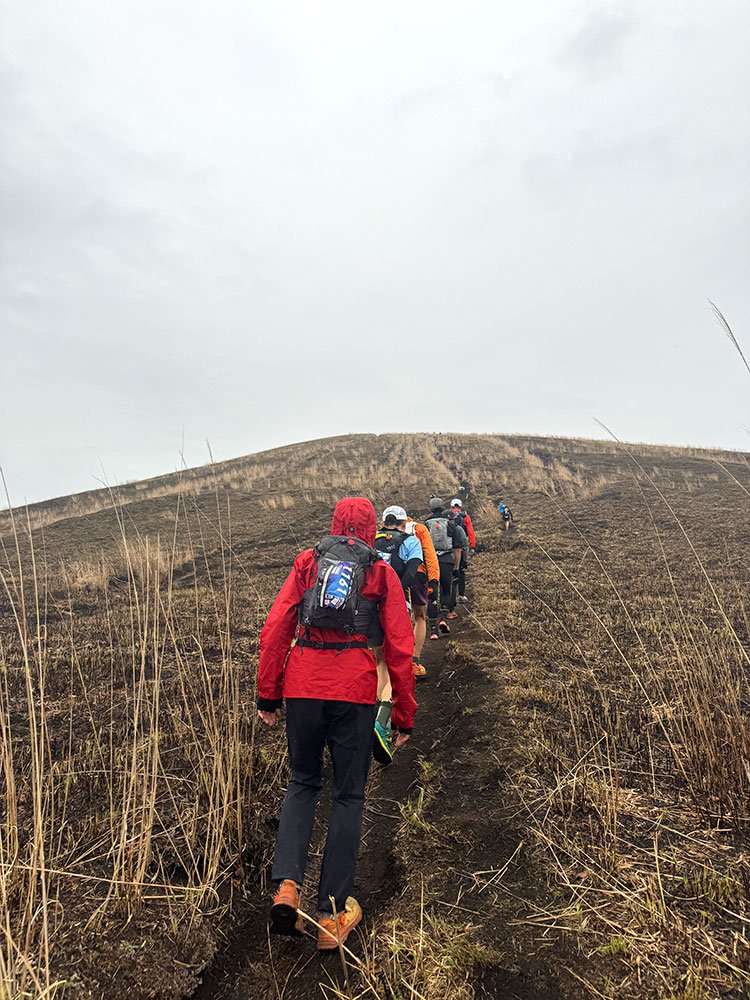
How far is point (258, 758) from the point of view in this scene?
4207mm

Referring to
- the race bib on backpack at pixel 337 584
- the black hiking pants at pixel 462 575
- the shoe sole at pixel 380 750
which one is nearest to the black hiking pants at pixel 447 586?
the black hiking pants at pixel 462 575

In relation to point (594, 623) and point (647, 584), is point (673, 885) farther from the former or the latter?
point (647, 584)

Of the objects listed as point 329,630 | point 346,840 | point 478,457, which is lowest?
point 346,840

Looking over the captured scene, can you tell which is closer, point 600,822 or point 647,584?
point 600,822

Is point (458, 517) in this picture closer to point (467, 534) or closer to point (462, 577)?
point (467, 534)

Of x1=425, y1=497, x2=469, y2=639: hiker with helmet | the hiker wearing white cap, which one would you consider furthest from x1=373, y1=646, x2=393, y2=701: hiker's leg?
x1=425, y1=497, x2=469, y2=639: hiker with helmet

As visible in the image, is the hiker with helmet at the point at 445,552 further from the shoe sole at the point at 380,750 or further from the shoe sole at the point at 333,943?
the shoe sole at the point at 333,943

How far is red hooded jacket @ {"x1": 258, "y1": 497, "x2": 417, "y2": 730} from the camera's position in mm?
2785

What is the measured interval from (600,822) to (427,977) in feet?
4.63

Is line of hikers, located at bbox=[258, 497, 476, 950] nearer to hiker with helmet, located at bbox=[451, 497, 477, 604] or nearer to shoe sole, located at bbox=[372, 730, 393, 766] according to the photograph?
Answer: shoe sole, located at bbox=[372, 730, 393, 766]

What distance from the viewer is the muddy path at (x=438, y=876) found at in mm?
2404

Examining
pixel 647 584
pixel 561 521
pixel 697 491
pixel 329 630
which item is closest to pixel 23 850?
pixel 329 630

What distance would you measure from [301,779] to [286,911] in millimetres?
558

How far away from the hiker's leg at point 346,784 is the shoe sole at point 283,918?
7.1 inches
